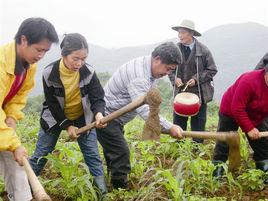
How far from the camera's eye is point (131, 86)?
3242 mm

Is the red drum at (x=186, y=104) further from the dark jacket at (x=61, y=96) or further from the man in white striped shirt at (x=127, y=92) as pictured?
the dark jacket at (x=61, y=96)

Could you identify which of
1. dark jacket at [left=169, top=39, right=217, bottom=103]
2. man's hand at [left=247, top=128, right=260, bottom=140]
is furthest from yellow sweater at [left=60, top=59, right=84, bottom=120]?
dark jacket at [left=169, top=39, right=217, bottom=103]

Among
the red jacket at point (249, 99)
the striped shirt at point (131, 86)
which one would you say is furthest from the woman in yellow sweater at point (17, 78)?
the red jacket at point (249, 99)

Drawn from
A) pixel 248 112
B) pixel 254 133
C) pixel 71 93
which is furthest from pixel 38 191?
pixel 248 112

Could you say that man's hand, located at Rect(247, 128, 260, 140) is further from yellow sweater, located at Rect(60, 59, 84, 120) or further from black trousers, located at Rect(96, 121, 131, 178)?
yellow sweater, located at Rect(60, 59, 84, 120)

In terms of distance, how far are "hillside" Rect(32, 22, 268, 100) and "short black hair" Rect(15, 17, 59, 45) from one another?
24795mm

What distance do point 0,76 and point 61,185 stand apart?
151 cm

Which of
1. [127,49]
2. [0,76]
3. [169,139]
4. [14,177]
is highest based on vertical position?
[0,76]

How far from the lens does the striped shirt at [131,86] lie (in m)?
3.19

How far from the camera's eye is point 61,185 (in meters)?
3.65

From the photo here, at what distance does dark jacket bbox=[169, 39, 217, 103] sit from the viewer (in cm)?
512

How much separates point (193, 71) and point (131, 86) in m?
2.09

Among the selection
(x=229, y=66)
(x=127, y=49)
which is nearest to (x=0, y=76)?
(x=229, y=66)

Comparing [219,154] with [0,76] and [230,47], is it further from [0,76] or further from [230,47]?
[230,47]
